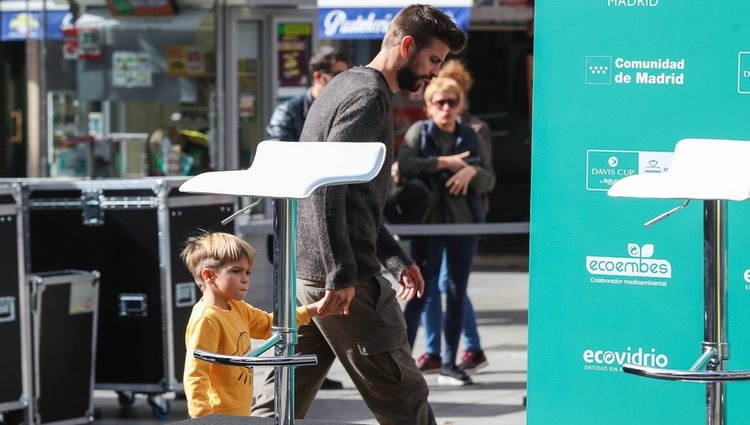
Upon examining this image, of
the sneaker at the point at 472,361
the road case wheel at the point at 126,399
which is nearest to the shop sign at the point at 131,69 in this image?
the sneaker at the point at 472,361

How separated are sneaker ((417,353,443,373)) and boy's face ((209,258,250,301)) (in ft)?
13.3

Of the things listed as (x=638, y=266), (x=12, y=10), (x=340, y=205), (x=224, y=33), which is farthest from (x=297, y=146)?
(x=12, y=10)

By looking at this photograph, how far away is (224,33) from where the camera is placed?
11734 millimetres

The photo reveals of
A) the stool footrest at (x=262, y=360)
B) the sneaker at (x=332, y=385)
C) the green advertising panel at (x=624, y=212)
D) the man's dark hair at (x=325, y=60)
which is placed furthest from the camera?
the sneaker at (x=332, y=385)

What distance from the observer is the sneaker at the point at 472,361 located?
8.78 m

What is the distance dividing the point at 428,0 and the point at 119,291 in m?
4.02

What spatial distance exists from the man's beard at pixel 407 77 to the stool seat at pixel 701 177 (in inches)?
53.4

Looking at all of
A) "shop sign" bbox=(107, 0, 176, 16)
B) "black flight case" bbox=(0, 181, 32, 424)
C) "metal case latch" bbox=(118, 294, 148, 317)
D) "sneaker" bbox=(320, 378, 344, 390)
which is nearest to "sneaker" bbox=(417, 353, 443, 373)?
"sneaker" bbox=(320, 378, 344, 390)

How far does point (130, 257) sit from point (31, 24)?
5602mm

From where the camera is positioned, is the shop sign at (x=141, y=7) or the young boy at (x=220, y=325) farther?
the shop sign at (x=141, y=7)

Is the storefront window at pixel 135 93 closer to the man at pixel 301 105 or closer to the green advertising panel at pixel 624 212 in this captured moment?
the man at pixel 301 105

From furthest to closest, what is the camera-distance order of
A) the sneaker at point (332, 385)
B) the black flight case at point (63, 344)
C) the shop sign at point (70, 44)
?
the shop sign at point (70, 44) → the sneaker at point (332, 385) → the black flight case at point (63, 344)

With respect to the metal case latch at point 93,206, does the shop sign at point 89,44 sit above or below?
above

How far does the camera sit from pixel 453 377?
27.8ft
